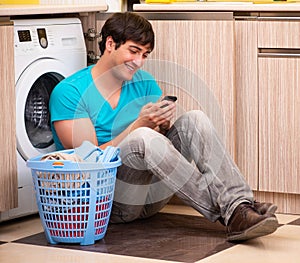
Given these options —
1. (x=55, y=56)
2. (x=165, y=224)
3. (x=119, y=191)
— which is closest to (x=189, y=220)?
(x=165, y=224)

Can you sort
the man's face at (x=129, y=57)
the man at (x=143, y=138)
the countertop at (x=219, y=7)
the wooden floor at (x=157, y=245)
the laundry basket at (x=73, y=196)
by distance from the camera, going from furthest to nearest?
the countertop at (x=219, y=7) < the man's face at (x=129, y=57) < the man at (x=143, y=138) < the laundry basket at (x=73, y=196) < the wooden floor at (x=157, y=245)

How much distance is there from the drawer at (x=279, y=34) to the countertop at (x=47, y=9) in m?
0.71

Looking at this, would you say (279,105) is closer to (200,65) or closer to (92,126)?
(200,65)

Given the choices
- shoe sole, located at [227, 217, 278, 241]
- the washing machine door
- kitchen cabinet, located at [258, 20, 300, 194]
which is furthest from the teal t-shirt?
shoe sole, located at [227, 217, 278, 241]

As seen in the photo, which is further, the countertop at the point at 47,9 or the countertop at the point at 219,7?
the countertop at the point at 219,7

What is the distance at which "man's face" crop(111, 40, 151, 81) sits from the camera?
3088mm

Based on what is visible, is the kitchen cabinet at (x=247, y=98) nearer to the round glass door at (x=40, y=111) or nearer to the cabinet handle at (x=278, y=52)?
the cabinet handle at (x=278, y=52)

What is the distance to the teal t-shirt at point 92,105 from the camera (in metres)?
3.05

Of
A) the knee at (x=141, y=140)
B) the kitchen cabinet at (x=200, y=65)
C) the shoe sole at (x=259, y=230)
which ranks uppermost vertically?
the kitchen cabinet at (x=200, y=65)

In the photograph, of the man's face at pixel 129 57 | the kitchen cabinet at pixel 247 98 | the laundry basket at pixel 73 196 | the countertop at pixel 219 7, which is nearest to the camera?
the laundry basket at pixel 73 196

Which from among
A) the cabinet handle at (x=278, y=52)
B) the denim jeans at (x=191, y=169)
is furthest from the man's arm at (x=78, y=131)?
the cabinet handle at (x=278, y=52)

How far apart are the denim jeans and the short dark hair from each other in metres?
0.35

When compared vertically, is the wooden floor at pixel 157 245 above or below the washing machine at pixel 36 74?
below

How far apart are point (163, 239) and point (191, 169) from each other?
272 millimetres
